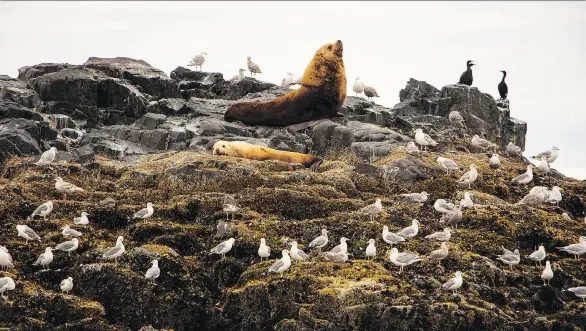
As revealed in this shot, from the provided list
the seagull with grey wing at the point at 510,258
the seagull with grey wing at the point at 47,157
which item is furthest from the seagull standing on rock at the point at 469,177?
the seagull with grey wing at the point at 47,157

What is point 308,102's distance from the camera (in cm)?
5416

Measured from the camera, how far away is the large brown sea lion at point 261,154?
159ft

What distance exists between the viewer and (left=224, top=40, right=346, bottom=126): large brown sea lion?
2133 inches

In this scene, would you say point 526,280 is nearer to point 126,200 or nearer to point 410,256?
point 410,256

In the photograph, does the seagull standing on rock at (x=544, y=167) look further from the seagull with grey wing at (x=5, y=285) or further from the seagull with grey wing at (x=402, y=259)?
the seagull with grey wing at (x=5, y=285)

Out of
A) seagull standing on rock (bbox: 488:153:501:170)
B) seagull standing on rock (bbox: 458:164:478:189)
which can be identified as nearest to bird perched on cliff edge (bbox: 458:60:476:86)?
seagull standing on rock (bbox: 488:153:501:170)

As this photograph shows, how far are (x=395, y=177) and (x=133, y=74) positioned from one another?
1732 cm

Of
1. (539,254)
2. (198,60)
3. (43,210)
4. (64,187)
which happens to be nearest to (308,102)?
(198,60)

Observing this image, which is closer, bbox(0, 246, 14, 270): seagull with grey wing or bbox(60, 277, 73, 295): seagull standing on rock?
bbox(60, 277, 73, 295): seagull standing on rock

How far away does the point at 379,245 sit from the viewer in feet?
131

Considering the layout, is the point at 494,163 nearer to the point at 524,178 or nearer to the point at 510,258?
the point at 524,178

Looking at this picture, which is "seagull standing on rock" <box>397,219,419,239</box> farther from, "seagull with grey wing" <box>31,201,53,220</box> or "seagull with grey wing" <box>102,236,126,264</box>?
"seagull with grey wing" <box>31,201,53,220</box>

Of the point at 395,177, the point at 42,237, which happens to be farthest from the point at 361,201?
the point at 42,237

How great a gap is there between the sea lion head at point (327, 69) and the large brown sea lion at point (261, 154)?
248 inches
